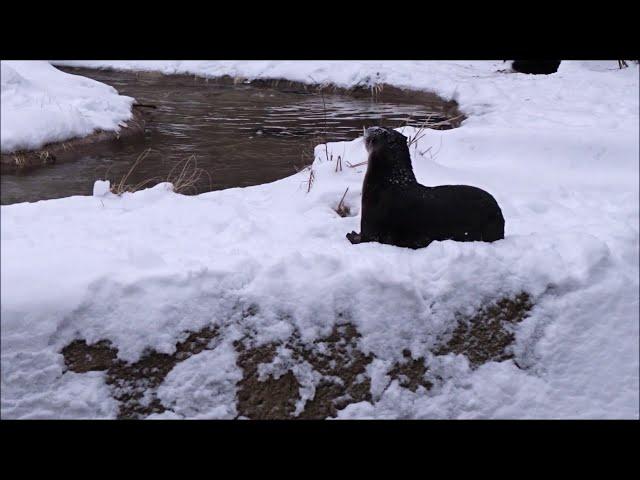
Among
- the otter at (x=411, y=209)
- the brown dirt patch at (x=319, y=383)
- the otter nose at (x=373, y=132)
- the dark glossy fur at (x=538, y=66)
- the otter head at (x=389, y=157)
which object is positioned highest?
the dark glossy fur at (x=538, y=66)

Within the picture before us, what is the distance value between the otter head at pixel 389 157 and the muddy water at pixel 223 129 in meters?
2.06

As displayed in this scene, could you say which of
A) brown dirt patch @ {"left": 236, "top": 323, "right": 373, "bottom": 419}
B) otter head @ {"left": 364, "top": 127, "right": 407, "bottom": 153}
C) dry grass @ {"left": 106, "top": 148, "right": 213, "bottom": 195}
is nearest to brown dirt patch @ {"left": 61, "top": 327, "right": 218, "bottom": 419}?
brown dirt patch @ {"left": 236, "top": 323, "right": 373, "bottom": 419}

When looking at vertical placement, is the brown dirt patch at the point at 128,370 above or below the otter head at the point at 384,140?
below

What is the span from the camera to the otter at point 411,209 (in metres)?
3.77

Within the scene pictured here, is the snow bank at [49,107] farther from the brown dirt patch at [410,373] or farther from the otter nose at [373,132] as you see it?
the brown dirt patch at [410,373]

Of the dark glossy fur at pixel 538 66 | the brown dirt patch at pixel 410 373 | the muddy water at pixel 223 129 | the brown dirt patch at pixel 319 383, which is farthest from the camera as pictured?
the dark glossy fur at pixel 538 66

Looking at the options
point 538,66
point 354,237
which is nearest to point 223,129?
point 354,237

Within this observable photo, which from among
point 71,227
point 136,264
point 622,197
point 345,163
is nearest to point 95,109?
point 345,163

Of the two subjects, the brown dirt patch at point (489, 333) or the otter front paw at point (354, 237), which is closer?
the brown dirt patch at point (489, 333)

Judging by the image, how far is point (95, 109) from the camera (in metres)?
7.50

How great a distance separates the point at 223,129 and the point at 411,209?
16.6ft

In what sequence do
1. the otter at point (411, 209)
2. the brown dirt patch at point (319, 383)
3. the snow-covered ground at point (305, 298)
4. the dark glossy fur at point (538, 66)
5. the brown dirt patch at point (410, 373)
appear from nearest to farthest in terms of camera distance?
1. the snow-covered ground at point (305, 298)
2. the brown dirt patch at point (319, 383)
3. the brown dirt patch at point (410, 373)
4. the otter at point (411, 209)
5. the dark glossy fur at point (538, 66)

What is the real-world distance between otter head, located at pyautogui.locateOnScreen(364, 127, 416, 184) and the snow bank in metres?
2.22

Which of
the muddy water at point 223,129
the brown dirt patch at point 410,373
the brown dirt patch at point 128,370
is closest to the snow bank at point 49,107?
the muddy water at point 223,129
